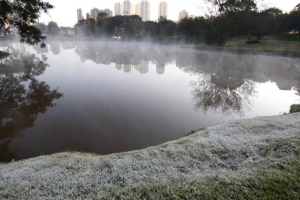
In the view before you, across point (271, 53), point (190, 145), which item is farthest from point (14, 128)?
point (271, 53)

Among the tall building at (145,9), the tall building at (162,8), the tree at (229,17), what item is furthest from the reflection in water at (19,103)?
the tall building at (162,8)

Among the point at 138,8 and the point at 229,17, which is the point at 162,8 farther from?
the point at 229,17

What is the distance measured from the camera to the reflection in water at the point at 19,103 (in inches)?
272

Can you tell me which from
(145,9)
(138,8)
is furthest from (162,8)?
(138,8)

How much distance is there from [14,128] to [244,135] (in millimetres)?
8432

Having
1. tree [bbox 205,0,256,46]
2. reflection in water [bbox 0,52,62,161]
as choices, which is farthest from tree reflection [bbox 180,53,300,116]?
tree [bbox 205,0,256,46]

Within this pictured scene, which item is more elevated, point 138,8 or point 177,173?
point 138,8

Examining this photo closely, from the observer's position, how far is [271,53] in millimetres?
31938

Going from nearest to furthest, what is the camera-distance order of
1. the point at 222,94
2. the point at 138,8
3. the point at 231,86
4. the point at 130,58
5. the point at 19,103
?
1. the point at 19,103
2. the point at 222,94
3. the point at 231,86
4. the point at 130,58
5. the point at 138,8

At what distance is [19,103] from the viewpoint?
9.90 metres

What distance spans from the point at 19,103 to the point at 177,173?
991 cm

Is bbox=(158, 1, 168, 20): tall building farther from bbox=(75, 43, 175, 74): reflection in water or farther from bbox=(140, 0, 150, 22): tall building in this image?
bbox=(75, 43, 175, 74): reflection in water

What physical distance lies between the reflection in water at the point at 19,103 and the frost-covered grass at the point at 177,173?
289cm

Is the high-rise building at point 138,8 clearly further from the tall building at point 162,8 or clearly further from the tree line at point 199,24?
the tree line at point 199,24
